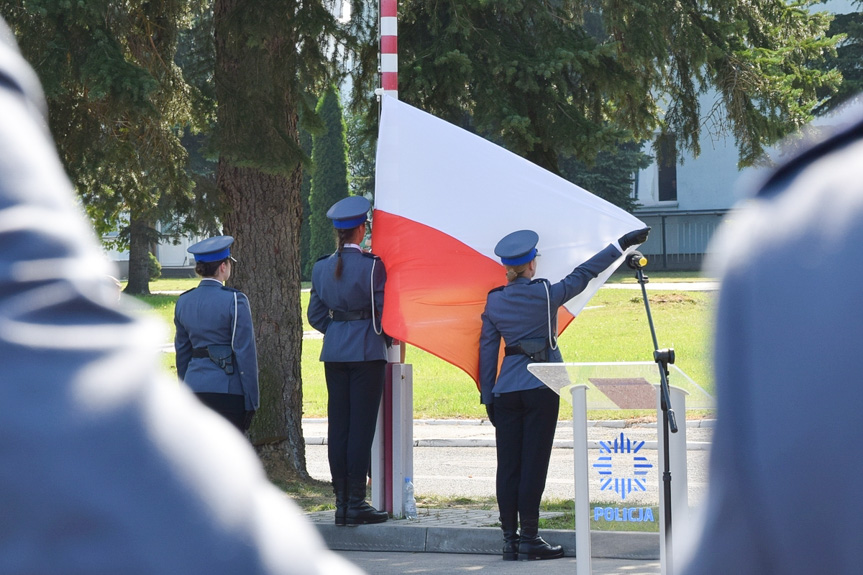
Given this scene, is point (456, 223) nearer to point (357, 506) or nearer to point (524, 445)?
point (524, 445)

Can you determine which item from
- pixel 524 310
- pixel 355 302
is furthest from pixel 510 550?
pixel 355 302

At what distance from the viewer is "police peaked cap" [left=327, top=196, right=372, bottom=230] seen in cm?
834

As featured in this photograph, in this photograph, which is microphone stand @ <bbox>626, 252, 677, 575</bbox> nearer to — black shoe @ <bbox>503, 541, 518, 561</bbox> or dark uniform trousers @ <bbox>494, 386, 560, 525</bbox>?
dark uniform trousers @ <bbox>494, 386, 560, 525</bbox>

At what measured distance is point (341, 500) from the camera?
27.5 feet

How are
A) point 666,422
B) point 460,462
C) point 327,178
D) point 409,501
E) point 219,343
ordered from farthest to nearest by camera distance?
point 327,178, point 460,462, point 409,501, point 219,343, point 666,422

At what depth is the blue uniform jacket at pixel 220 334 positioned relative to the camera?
8.33 metres

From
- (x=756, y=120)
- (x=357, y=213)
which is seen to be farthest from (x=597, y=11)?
(x=357, y=213)

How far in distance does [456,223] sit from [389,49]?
152cm

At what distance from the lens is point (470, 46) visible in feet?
31.4

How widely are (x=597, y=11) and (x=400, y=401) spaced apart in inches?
182

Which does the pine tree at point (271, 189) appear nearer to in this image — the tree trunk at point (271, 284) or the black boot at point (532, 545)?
the tree trunk at point (271, 284)

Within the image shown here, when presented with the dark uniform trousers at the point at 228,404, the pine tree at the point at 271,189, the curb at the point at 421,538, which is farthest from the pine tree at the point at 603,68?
the curb at the point at 421,538

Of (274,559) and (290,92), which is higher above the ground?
(290,92)

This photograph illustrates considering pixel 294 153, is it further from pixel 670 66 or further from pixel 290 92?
pixel 670 66
